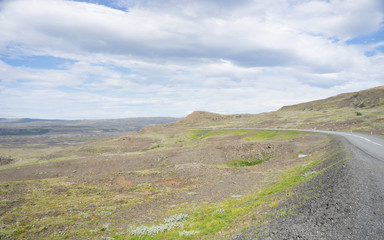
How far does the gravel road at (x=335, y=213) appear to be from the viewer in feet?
24.5

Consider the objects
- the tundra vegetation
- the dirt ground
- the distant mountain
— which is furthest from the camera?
the distant mountain

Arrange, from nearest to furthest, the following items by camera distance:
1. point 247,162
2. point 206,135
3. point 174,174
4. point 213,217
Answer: point 213,217, point 174,174, point 247,162, point 206,135

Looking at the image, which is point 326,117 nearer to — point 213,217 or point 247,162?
point 247,162

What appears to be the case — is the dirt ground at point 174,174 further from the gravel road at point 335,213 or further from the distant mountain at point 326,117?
the distant mountain at point 326,117

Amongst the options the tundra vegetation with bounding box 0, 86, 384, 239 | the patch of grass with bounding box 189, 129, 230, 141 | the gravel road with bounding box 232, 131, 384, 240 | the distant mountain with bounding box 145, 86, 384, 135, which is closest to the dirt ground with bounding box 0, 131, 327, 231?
the tundra vegetation with bounding box 0, 86, 384, 239

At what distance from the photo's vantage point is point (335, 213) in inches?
336

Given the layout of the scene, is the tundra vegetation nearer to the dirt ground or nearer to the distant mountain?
the dirt ground

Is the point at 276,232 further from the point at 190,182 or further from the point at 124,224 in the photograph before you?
the point at 190,182

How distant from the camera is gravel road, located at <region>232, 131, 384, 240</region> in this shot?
746 centimetres

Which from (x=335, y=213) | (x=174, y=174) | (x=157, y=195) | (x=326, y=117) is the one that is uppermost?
(x=326, y=117)

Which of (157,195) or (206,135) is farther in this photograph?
(206,135)

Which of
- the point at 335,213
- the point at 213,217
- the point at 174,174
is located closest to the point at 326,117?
the point at 174,174

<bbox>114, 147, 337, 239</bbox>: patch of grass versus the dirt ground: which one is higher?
<bbox>114, 147, 337, 239</bbox>: patch of grass

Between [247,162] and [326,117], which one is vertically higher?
[326,117]
